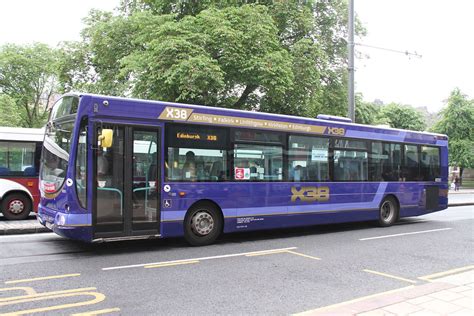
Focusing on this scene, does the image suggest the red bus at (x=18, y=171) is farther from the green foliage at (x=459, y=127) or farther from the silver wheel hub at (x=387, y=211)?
the green foliage at (x=459, y=127)

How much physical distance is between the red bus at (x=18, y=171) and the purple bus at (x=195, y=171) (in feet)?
17.4

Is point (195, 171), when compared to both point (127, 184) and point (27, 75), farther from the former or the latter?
point (27, 75)

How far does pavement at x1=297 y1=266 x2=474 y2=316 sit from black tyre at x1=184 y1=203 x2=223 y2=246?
4527mm

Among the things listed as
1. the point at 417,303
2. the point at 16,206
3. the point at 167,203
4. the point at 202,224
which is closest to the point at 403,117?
the point at 16,206

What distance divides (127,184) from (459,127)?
164ft

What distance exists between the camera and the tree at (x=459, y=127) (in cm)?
4775

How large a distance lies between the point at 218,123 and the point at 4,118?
37255 millimetres

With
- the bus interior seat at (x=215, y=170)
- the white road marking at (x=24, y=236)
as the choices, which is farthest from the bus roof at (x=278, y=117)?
the white road marking at (x=24, y=236)

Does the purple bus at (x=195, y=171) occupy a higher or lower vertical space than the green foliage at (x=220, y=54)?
lower

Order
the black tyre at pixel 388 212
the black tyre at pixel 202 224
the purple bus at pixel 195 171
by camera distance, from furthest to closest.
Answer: the black tyre at pixel 388 212 → the black tyre at pixel 202 224 → the purple bus at pixel 195 171

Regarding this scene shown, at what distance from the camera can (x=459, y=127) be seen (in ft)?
163

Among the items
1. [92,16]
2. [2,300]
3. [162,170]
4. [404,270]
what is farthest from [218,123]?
[92,16]

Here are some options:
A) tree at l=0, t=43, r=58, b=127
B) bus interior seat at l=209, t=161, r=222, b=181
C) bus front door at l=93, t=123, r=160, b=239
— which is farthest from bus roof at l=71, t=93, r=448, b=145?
tree at l=0, t=43, r=58, b=127

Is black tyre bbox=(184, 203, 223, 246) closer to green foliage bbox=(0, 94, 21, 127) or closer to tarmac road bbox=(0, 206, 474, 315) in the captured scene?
tarmac road bbox=(0, 206, 474, 315)
